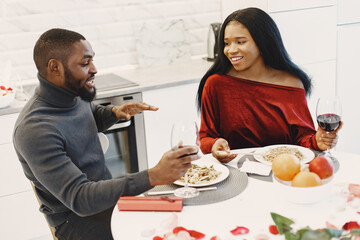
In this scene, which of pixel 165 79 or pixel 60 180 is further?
pixel 165 79

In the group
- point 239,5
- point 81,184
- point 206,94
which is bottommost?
point 81,184

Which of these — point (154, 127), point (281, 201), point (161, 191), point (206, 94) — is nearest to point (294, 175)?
point (281, 201)

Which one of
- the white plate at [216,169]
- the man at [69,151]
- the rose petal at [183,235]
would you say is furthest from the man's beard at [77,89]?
the rose petal at [183,235]

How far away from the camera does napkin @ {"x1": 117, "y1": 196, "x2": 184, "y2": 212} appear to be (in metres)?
1.39

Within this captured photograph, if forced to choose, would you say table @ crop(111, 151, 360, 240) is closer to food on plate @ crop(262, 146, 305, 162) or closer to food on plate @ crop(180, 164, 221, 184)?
food on plate @ crop(180, 164, 221, 184)

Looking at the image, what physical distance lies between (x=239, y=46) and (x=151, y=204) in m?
1.03

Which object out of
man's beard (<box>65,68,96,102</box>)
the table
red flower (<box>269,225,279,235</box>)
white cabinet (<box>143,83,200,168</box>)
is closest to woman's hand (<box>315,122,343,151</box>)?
the table

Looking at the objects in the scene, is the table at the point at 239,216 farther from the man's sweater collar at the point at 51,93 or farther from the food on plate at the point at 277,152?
the man's sweater collar at the point at 51,93

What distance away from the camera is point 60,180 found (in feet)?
4.87

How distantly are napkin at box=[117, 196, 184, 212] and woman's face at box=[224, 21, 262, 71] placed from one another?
953 mm

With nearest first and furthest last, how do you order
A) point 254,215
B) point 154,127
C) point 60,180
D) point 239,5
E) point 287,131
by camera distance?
point 254,215 → point 60,180 → point 287,131 → point 154,127 → point 239,5

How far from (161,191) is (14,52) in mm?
2076

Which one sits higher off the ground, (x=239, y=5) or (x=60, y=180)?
(x=239, y=5)

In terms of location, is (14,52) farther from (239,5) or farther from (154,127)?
(239,5)
